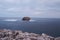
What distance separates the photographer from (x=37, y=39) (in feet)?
29.8

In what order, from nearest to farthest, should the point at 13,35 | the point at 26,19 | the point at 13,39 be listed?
the point at 13,39
the point at 13,35
the point at 26,19

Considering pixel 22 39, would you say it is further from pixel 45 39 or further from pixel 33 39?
pixel 45 39

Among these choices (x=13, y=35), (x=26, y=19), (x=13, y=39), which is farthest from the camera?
(x=26, y=19)

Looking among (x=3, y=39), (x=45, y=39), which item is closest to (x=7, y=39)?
(x=3, y=39)

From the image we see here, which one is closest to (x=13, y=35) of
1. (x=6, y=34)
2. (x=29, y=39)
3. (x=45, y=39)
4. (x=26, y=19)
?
(x=6, y=34)

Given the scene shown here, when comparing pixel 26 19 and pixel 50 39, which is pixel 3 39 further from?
pixel 26 19

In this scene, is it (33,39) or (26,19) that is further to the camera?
(26,19)

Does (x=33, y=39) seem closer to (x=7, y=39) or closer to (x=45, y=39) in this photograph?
(x=45, y=39)

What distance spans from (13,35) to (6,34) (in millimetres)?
603

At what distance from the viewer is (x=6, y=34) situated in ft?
33.7

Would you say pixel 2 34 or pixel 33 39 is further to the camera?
pixel 2 34

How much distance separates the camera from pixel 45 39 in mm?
9336

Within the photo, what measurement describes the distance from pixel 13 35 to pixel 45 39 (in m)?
2.11

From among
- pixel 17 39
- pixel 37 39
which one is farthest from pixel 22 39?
pixel 37 39
